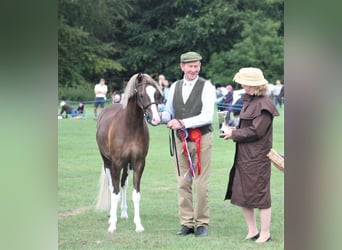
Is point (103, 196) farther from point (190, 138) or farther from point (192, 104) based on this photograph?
point (192, 104)

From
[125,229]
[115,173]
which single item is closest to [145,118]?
[115,173]

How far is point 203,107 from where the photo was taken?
3607mm

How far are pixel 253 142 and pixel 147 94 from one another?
76 centimetres

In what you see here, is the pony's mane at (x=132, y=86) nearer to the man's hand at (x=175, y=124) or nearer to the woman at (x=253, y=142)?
the man's hand at (x=175, y=124)

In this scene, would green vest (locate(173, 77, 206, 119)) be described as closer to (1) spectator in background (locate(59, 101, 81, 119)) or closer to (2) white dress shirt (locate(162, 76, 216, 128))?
(2) white dress shirt (locate(162, 76, 216, 128))

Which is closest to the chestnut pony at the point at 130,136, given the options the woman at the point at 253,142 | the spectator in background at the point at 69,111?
the woman at the point at 253,142

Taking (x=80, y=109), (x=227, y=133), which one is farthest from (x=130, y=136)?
(x=80, y=109)

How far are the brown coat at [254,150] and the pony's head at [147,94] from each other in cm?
56

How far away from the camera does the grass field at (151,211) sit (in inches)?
137

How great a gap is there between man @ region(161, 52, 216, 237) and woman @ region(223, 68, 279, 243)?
272mm
